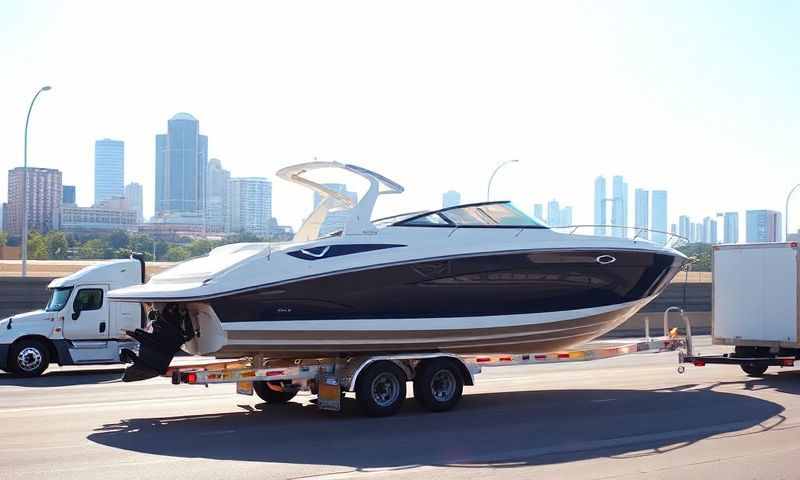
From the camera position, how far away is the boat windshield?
14.7 m

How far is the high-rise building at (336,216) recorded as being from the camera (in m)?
14.8

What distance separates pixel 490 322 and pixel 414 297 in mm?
1437

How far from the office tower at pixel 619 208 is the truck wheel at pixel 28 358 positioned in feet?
39.7

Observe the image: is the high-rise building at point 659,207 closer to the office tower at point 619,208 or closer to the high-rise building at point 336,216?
the office tower at point 619,208

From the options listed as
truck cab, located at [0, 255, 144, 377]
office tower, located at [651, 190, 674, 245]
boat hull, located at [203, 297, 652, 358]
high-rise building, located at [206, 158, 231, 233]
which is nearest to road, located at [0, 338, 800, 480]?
boat hull, located at [203, 297, 652, 358]

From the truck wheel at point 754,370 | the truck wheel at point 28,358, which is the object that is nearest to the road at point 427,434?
the truck wheel at point 754,370

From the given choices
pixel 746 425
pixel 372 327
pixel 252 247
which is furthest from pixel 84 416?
pixel 746 425

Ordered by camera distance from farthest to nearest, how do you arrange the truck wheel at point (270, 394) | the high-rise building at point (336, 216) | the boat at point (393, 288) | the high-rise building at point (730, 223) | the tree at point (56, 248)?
1. the tree at point (56, 248)
2. the high-rise building at point (730, 223)
3. the truck wheel at point (270, 394)
4. the high-rise building at point (336, 216)
5. the boat at point (393, 288)

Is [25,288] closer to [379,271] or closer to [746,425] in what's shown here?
[379,271]

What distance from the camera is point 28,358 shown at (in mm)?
20359

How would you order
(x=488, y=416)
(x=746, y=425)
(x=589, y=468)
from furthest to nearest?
1. (x=488, y=416)
2. (x=746, y=425)
3. (x=589, y=468)

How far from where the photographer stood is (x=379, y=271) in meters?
14.0

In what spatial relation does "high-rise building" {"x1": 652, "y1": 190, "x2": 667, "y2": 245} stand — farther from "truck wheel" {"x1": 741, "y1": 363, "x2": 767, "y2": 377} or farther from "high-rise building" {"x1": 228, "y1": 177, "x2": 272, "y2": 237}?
"truck wheel" {"x1": 741, "y1": 363, "x2": 767, "y2": 377}

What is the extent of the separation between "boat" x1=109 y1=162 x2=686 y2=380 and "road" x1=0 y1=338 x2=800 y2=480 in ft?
3.38
